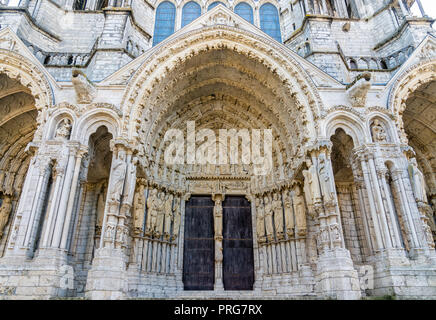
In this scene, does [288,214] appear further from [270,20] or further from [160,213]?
[270,20]

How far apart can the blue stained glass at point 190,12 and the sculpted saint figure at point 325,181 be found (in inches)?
380

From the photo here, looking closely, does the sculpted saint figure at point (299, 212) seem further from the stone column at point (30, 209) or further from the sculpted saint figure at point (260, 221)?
the stone column at point (30, 209)

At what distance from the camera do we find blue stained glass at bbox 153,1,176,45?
43.1 ft

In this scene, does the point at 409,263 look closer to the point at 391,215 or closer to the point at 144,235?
the point at 391,215

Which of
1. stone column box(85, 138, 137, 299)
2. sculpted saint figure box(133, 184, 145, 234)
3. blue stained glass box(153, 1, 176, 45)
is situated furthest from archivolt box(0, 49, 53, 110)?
blue stained glass box(153, 1, 176, 45)

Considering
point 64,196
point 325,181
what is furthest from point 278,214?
point 64,196

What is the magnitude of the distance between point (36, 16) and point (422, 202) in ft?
45.9

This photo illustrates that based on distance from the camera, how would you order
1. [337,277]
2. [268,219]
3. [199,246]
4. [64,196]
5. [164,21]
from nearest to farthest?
[337,277] → [64,196] → [268,219] → [199,246] → [164,21]

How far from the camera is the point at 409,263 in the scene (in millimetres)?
6145

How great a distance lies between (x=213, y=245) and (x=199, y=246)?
17.7 inches

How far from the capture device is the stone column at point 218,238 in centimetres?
877

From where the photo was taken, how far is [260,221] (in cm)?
926

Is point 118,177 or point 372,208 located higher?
point 118,177
